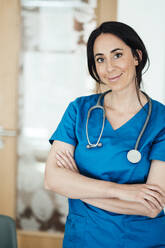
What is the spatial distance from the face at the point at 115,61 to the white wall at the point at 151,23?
2.32 feet

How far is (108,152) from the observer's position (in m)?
1.13

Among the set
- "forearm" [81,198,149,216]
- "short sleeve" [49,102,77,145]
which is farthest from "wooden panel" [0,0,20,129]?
"forearm" [81,198,149,216]

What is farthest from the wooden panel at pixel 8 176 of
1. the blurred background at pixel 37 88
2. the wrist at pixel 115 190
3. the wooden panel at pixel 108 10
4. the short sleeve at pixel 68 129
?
the wrist at pixel 115 190

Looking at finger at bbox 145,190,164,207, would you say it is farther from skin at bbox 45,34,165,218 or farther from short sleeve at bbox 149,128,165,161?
short sleeve at bbox 149,128,165,161

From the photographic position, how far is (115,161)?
3.65 feet

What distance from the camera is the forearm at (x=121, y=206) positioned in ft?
3.54

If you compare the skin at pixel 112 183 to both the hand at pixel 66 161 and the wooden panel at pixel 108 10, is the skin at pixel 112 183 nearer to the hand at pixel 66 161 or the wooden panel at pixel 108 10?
the hand at pixel 66 161

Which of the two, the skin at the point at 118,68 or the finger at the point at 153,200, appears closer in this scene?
the finger at the point at 153,200

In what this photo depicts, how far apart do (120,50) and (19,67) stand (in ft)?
3.44

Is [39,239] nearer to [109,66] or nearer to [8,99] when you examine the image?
[8,99]

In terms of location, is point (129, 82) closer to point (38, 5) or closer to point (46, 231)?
point (38, 5)

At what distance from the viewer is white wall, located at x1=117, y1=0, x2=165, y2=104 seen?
186cm

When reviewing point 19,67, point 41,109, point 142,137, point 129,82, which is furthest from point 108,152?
point 19,67

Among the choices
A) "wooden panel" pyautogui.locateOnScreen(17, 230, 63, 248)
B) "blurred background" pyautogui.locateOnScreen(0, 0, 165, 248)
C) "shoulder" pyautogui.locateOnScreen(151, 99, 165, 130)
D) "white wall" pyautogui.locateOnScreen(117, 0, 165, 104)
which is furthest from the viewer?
"wooden panel" pyautogui.locateOnScreen(17, 230, 63, 248)
